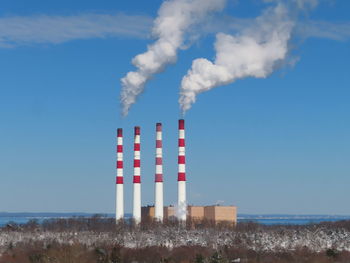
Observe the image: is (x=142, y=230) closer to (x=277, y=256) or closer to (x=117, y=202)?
(x=117, y=202)

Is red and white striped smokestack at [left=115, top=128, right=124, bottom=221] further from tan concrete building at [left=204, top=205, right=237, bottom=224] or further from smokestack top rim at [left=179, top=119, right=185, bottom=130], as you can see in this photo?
tan concrete building at [left=204, top=205, right=237, bottom=224]

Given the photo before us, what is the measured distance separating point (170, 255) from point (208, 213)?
2942 centimetres

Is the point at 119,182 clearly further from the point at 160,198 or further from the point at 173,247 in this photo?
the point at 173,247

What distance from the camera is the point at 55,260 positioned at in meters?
25.3

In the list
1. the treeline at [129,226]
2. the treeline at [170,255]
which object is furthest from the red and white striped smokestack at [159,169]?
the treeline at [170,255]

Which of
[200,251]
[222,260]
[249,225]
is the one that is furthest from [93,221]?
[222,260]

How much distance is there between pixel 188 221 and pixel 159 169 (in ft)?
18.3

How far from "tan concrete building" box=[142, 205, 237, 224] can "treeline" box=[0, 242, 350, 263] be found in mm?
24982

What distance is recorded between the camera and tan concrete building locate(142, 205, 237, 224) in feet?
203

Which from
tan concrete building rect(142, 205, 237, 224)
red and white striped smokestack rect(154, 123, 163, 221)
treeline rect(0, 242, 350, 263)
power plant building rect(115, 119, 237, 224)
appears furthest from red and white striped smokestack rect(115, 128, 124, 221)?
treeline rect(0, 242, 350, 263)

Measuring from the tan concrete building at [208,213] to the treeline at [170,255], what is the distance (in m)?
25.0

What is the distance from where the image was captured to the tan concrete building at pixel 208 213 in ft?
203

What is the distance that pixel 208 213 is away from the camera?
62375 mm

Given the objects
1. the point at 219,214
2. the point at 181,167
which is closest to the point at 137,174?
the point at 181,167
